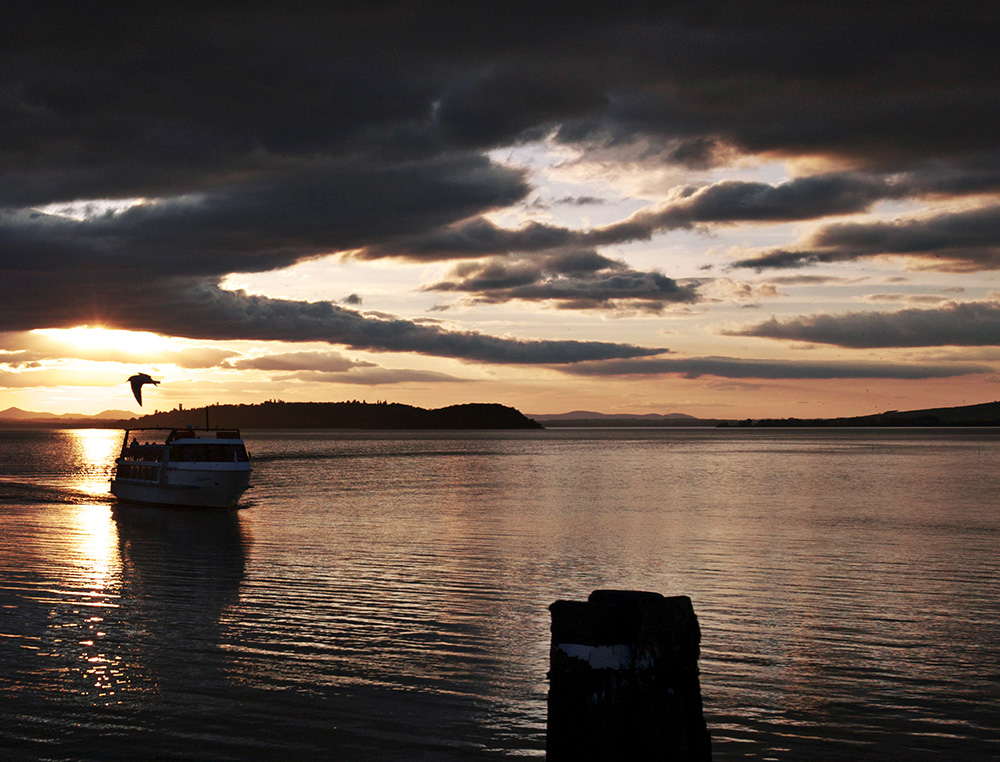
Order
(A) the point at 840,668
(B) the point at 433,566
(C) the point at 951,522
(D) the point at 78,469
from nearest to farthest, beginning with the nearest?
1. (A) the point at 840,668
2. (B) the point at 433,566
3. (C) the point at 951,522
4. (D) the point at 78,469

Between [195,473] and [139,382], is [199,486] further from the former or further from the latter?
[139,382]

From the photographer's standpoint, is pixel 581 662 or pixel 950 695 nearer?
pixel 581 662

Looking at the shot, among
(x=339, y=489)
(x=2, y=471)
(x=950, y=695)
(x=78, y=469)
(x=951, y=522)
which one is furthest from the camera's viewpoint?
(x=78, y=469)

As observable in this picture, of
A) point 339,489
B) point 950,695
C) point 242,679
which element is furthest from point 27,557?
point 339,489

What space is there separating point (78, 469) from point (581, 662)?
108025mm

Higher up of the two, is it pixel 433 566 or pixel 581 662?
pixel 581 662

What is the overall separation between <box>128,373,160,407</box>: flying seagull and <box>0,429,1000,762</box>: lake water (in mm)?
15293

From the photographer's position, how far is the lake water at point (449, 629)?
39.6 ft

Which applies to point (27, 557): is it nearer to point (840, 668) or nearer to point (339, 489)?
point (840, 668)

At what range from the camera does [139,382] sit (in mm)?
62406

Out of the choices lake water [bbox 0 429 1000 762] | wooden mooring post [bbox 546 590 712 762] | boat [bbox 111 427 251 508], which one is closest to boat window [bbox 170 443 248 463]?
boat [bbox 111 427 251 508]

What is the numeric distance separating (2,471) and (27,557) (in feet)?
242

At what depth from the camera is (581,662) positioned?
6.39 meters

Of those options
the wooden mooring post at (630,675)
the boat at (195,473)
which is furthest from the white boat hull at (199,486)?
the wooden mooring post at (630,675)
